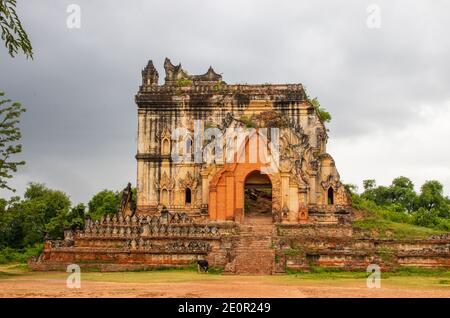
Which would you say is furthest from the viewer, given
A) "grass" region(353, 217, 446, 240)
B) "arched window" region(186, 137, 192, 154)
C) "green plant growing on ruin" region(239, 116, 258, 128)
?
"arched window" region(186, 137, 192, 154)

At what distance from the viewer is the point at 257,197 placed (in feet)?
191

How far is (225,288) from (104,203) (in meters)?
45.2

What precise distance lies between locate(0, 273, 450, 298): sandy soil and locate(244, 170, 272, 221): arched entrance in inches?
661

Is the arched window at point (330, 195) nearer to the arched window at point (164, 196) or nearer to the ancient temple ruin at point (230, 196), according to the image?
the ancient temple ruin at point (230, 196)

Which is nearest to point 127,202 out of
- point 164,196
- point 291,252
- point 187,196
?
point 164,196

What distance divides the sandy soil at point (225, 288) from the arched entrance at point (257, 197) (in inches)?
661

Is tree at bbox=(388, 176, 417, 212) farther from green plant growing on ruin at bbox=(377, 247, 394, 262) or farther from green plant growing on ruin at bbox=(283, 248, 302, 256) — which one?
green plant growing on ruin at bbox=(283, 248, 302, 256)

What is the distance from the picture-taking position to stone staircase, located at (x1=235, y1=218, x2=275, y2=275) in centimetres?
3700

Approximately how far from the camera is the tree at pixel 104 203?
223ft

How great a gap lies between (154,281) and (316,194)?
76.8 feet

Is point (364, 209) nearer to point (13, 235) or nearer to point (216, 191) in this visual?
point (216, 191)

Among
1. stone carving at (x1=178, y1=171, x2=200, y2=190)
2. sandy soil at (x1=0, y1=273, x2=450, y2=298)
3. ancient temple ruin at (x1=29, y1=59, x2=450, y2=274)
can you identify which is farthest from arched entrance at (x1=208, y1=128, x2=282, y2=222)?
sandy soil at (x1=0, y1=273, x2=450, y2=298)
